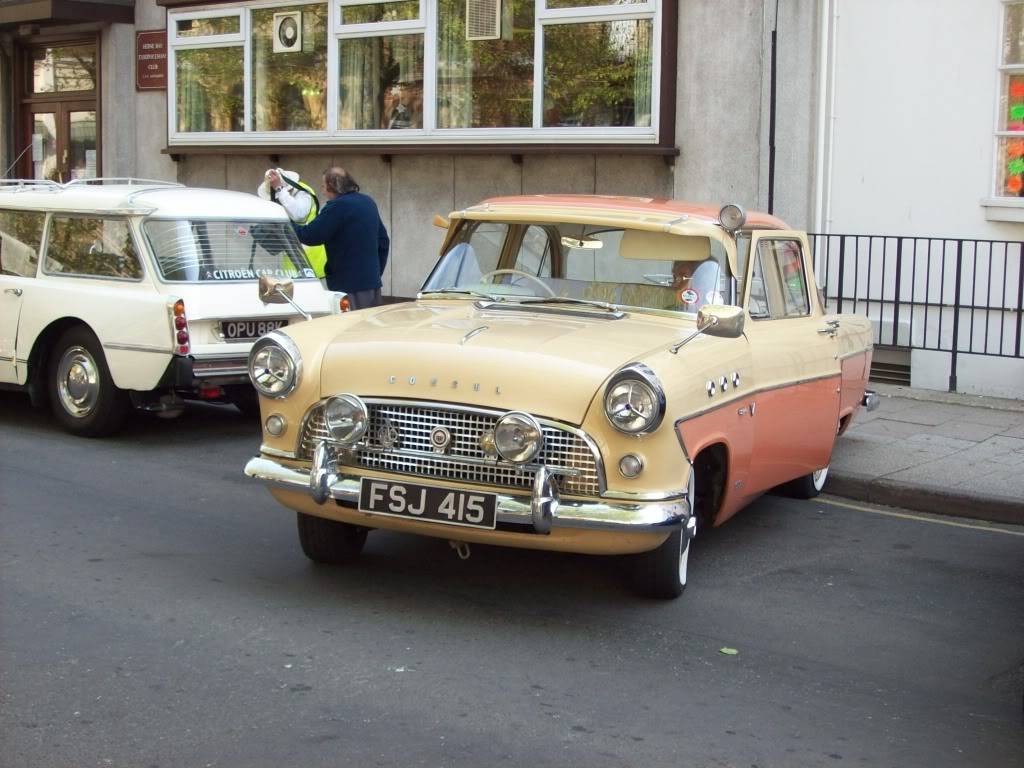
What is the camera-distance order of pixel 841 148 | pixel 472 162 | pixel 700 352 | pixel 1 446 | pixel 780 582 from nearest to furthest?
pixel 700 352 < pixel 780 582 < pixel 1 446 < pixel 841 148 < pixel 472 162

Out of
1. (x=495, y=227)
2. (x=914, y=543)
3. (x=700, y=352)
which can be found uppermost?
(x=495, y=227)

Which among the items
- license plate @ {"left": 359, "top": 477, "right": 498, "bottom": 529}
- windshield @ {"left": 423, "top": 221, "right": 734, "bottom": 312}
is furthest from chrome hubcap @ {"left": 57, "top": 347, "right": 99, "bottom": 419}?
license plate @ {"left": 359, "top": 477, "right": 498, "bottom": 529}

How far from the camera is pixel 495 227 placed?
7094 millimetres

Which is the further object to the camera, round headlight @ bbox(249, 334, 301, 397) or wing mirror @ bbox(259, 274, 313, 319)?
wing mirror @ bbox(259, 274, 313, 319)

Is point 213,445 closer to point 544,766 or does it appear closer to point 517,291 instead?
point 517,291

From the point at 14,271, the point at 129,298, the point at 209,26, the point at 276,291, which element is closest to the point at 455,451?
the point at 276,291

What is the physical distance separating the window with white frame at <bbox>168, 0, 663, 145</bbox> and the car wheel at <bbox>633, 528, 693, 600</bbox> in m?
8.35

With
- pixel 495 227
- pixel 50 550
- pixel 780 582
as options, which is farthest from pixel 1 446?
pixel 780 582

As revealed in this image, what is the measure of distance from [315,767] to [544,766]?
69 cm

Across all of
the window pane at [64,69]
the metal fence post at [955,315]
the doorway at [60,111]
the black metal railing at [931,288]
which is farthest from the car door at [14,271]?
the window pane at [64,69]

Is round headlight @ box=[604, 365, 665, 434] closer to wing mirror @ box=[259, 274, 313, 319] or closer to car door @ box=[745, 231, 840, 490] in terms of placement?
car door @ box=[745, 231, 840, 490]

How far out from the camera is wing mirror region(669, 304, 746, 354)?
5777 millimetres

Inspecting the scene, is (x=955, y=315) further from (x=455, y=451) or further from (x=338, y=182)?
(x=455, y=451)

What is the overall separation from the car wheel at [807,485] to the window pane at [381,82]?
845 cm
